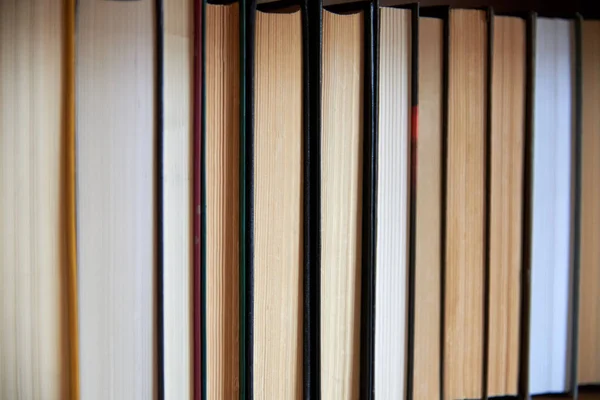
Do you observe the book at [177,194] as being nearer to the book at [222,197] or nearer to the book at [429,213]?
the book at [222,197]

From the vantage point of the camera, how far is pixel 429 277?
474mm

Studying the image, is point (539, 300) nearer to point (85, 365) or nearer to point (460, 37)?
point (460, 37)

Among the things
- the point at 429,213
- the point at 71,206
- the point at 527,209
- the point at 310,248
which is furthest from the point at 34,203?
the point at 527,209

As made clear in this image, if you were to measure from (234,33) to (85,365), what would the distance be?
1.05 feet

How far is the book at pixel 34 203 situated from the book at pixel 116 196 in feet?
0.05

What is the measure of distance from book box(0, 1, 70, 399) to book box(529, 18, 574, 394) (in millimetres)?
440

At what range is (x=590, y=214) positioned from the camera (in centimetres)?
50

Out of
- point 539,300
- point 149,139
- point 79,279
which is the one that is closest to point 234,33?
point 149,139

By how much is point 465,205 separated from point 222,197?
237 millimetres

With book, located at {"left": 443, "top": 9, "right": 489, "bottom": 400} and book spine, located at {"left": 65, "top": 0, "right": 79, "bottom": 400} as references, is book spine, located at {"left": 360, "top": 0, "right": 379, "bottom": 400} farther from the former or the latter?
book spine, located at {"left": 65, "top": 0, "right": 79, "bottom": 400}

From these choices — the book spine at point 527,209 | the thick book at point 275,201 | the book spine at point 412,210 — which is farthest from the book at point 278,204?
the book spine at point 527,209

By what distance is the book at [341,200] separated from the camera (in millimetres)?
449

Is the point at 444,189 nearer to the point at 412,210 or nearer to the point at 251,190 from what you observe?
the point at 412,210

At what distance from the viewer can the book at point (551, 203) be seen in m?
0.48
